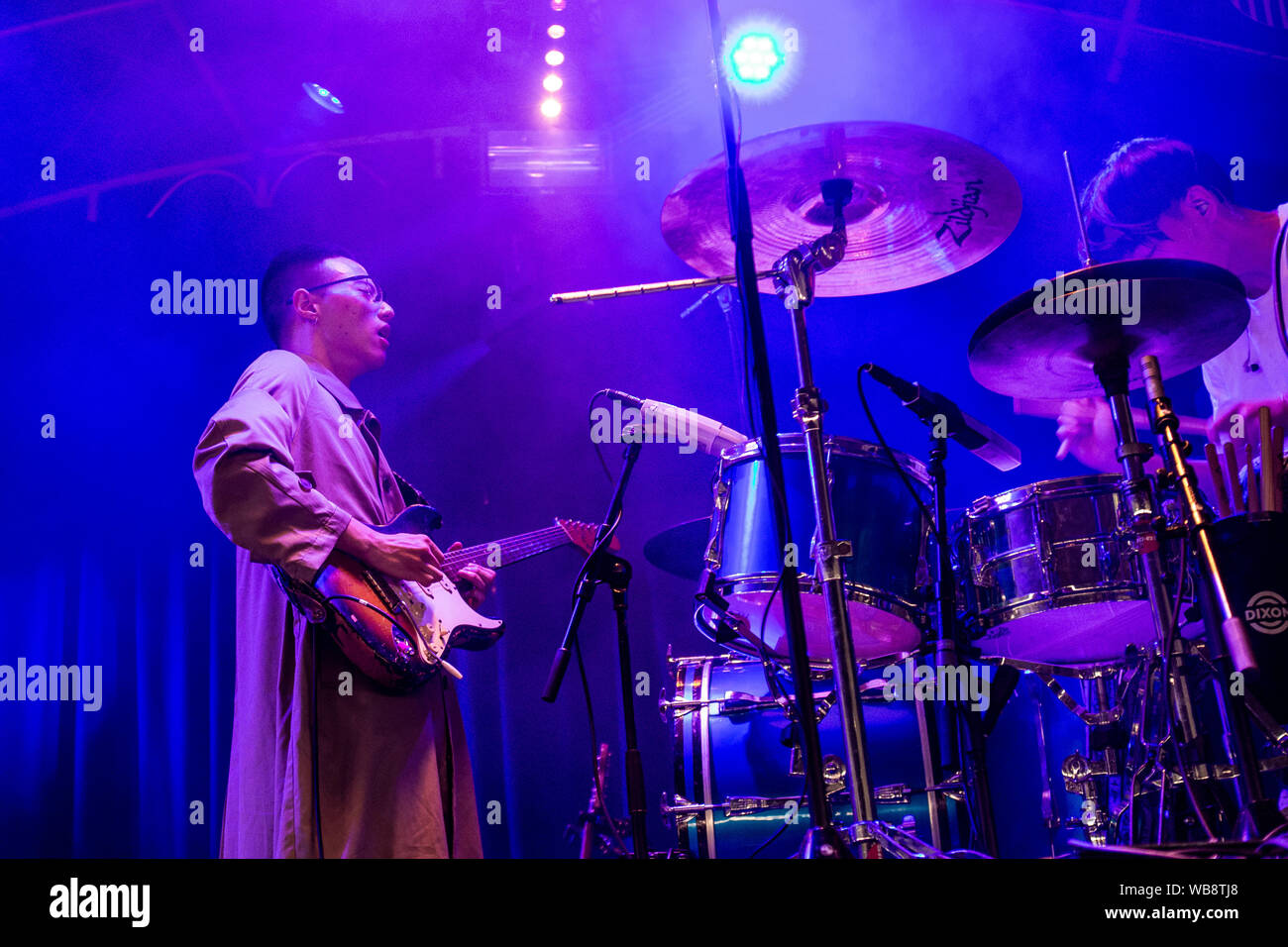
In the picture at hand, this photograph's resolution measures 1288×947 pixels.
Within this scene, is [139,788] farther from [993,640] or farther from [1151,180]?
[1151,180]

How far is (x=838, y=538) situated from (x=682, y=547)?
1.00 meters

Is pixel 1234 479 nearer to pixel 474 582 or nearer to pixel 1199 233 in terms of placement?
pixel 1199 233

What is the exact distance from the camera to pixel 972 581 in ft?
11.7

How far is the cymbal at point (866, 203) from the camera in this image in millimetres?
2910

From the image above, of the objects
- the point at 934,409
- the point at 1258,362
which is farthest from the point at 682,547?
the point at 1258,362

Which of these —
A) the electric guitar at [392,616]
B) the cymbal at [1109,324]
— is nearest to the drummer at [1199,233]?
the cymbal at [1109,324]

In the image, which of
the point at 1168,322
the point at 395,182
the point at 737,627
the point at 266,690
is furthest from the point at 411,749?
the point at 395,182

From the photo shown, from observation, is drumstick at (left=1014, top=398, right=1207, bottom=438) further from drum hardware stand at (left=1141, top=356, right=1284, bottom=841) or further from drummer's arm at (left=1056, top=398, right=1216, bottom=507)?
drum hardware stand at (left=1141, top=356, right=1284, bottom=841)

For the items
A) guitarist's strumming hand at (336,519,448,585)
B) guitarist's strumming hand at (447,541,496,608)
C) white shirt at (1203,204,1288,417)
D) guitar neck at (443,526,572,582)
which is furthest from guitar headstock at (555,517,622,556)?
white shirt at (1203,204,1288,417)

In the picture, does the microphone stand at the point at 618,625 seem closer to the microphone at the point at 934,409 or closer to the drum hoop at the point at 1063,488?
the microphone at the point at 934,409

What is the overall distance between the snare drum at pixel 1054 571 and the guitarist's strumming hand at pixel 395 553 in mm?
1745

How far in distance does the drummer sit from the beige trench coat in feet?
9.01

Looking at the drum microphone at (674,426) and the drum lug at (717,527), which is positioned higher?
the drum microphone at (674,426)

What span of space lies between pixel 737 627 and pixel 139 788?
265 cm
